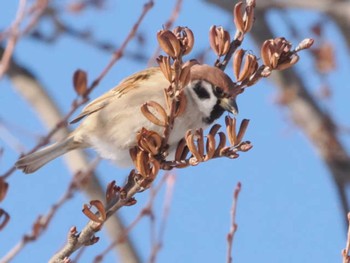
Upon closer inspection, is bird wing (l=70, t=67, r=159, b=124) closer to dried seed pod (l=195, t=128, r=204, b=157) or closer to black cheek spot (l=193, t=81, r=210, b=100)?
black cheek spot (l=193, t=81, r=210, b=100)

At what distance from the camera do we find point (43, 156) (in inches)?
118

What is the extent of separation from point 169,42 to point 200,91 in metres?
0.80

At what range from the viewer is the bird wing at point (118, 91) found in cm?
297

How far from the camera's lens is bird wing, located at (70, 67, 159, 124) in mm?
2967

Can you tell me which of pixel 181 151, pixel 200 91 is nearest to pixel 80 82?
pixel 200 91

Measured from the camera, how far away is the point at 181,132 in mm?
2514

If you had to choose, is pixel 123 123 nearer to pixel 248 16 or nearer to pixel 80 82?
pixel 80 82

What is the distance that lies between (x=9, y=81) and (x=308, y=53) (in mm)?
2049

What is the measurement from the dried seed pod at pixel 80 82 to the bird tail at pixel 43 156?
351mm

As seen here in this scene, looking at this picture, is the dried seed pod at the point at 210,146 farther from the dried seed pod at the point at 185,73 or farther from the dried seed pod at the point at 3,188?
the dried seed pod at the point at 3,188

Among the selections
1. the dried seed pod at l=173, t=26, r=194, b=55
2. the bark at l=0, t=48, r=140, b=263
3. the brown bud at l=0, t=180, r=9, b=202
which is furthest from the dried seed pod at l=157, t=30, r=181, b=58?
the bark at l=0, t=48, r=140, b=263

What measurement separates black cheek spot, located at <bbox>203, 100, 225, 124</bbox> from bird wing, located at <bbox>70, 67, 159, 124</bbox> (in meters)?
0.34

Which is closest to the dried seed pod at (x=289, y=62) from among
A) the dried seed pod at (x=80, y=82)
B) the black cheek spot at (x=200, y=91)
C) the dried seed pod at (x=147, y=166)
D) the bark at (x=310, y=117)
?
the dried seed pod at (x=147, y=166)

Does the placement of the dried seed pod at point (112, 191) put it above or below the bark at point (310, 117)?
below
